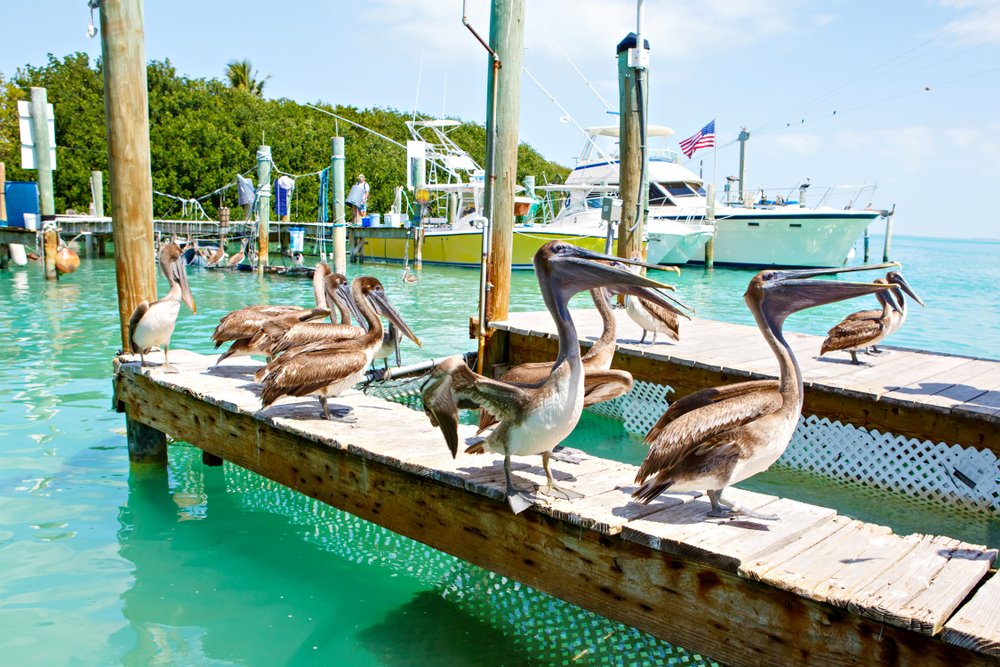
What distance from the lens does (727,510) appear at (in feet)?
11.2

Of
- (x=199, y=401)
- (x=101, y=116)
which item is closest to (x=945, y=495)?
(x=199, y=401)

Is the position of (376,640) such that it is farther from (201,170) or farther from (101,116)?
(101,116)

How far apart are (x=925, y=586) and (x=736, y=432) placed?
2.78ft

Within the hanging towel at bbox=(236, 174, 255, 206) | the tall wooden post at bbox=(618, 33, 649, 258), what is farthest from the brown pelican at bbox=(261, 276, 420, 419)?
the hanging towel at bbox=(236, 174, 255, 206)

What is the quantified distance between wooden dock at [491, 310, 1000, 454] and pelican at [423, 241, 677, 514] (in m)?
3.21

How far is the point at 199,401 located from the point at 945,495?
5.42 m

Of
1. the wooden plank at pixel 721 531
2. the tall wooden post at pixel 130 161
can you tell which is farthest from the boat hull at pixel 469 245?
the wooden plank at pixel 721 531

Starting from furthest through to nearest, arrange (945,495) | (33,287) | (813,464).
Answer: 1. (33,287)
2. (813,464)
3. (945,495)

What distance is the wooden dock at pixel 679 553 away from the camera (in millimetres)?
2637

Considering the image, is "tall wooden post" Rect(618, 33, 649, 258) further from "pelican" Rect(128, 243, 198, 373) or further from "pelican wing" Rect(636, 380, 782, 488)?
"pelican wing" Rect(636, 380, 782, 488)

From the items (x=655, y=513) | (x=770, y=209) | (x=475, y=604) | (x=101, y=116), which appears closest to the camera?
(x=655, y=513)

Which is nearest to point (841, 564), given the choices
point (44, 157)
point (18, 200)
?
point (44, 157)

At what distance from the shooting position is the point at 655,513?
133 inches

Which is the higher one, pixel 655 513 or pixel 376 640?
pixel 655 513
